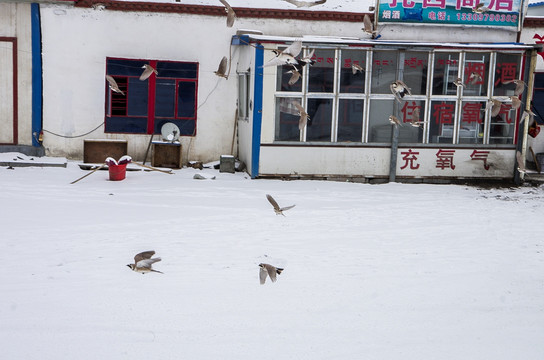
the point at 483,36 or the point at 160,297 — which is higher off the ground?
the point at 483,36

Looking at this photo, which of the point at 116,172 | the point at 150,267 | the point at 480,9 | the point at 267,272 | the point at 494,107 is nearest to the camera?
the point at 267,272

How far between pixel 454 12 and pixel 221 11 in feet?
16.5

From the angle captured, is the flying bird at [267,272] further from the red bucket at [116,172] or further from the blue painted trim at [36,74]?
the blue painted trim at [36,74]

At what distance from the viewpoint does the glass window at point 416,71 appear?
12.3 metres

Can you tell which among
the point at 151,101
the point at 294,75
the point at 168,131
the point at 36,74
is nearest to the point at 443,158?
the point at 294,75

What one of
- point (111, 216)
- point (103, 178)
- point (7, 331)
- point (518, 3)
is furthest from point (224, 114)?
point (7, 331)

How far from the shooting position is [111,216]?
863cm

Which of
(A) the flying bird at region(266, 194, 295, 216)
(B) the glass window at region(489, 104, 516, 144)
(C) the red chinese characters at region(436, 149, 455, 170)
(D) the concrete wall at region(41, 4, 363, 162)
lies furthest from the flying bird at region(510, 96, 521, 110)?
(A) the flying bird at region(266, 194, 295, 216)

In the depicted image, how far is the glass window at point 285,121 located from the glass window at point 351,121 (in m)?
0.84

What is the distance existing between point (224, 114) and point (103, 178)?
3387 mm

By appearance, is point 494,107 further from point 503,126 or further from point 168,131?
point 168,131

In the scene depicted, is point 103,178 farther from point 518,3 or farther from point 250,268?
point 518,3

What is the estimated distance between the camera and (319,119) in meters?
12.2

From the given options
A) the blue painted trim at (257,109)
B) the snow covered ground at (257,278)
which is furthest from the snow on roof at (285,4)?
the snow covered ground at (257,278)
